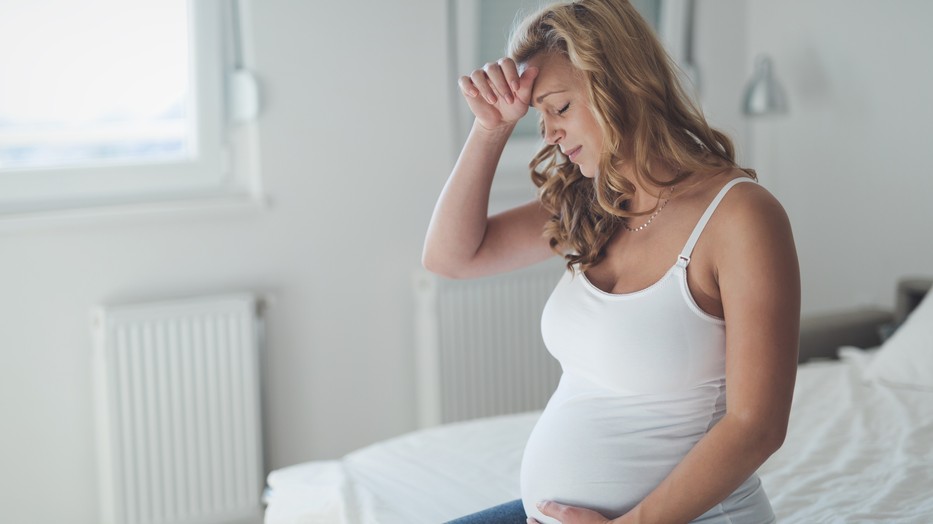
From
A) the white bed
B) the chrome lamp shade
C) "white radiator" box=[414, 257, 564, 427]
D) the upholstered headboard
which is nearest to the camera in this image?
the white bed

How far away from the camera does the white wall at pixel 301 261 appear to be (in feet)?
8.15

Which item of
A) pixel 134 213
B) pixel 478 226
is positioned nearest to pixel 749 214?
pixel 478 226

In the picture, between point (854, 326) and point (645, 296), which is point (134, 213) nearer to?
point (645, 296)

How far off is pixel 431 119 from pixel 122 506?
56.7 inches

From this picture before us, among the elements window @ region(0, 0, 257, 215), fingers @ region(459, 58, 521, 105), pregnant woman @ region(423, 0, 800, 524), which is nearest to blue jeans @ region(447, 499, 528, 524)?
pregnant woman @ region(423, 0, 800, 524)

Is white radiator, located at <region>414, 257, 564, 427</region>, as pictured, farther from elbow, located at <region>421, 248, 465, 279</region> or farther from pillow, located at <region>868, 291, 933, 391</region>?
elbow, located at <region>421, 248, 465, 279</region>

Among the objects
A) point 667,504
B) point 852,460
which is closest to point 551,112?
point 667,504

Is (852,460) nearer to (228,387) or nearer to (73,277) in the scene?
(228,387)

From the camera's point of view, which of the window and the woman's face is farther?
the window

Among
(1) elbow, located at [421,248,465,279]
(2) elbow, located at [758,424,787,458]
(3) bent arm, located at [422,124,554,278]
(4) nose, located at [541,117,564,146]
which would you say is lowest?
(2) elbow, located at [758,424,787,458]

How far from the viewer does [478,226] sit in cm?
152

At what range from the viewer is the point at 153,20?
252 cm

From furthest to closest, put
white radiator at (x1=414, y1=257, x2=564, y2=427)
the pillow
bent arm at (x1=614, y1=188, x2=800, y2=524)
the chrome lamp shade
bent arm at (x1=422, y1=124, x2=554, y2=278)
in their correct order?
the chrome lamp shade
white radiator at (x1=414, y1=257, x2=564, y2=427)
the pillow
bent arm at (x1=422, y1=124, x2=554, y2=278)
bent arm at (x1=614, y1=188, x2=800, y2=524)

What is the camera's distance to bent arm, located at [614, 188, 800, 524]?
1068mm
